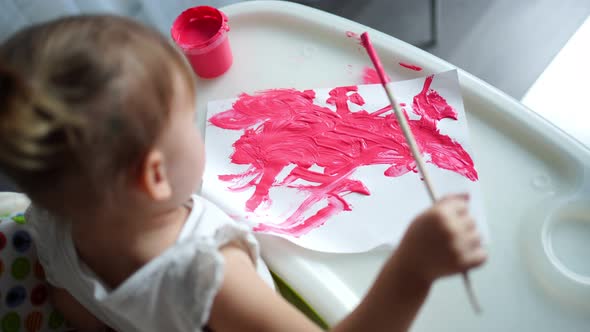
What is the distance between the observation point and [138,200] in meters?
0.42

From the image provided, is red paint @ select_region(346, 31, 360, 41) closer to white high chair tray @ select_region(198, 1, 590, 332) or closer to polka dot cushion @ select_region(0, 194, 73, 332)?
white high chair tray @ select_region(198, 1, 590, 332)

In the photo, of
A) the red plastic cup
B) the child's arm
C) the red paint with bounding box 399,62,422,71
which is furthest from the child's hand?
the red plastic cup

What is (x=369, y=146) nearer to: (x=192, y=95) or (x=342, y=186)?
(x=342, y=186)

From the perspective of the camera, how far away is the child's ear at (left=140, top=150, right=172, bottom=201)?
39 centimetres

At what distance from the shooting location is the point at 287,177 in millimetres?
656

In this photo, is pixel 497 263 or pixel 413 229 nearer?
pixel 413 229

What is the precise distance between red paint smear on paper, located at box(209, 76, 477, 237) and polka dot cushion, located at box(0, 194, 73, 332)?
25 cm

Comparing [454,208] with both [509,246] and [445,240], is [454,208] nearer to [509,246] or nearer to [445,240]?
[445,240]

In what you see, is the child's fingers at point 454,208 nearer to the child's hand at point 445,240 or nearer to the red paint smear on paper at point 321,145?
the child's hand at point 445,240

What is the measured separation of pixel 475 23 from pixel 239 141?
939mm

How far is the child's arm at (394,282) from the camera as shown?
14.5 inches

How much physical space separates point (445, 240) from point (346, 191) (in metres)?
0.26

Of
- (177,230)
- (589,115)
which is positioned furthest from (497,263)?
(589,115)

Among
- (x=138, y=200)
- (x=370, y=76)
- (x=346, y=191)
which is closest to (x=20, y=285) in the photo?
(x=138, y=200)
